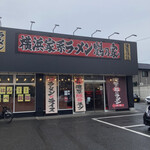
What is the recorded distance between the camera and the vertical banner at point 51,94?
11852mm

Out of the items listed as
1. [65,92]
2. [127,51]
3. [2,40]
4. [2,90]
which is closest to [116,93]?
[127,51]

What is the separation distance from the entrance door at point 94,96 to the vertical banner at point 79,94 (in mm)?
459

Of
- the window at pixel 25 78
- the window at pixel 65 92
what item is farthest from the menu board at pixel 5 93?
the window at pixel 65 92

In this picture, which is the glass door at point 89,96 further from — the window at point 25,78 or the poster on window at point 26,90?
the poster on window at point 26,90

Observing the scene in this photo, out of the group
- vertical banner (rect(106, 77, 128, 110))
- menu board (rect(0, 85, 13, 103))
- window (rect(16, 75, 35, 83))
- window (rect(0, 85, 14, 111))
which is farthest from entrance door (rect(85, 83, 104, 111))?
menu board (rect(0, 85, 13, 103))

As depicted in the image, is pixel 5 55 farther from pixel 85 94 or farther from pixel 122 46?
pixel 122 46

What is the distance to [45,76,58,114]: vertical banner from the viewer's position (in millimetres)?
11852

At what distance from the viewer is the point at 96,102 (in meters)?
13.5

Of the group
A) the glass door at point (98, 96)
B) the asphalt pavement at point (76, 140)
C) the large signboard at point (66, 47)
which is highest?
the large signboard at point (66, 47)

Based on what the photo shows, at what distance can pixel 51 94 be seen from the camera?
12.0 metres

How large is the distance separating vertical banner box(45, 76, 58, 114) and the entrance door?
103 inches

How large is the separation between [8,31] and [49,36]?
2.73 meters

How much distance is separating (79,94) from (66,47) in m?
3.69

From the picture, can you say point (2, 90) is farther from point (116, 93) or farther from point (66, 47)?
point (116, 93)
